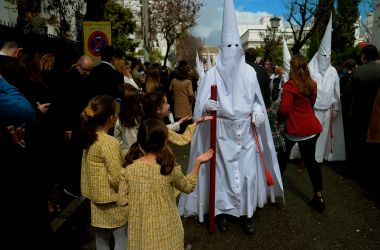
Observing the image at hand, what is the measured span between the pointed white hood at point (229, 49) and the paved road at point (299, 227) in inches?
62.0

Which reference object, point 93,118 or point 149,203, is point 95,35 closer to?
point 93,118

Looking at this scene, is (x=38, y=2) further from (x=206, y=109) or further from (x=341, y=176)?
(x=341, y=176)

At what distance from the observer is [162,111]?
3.61 meters

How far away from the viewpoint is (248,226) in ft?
13.0

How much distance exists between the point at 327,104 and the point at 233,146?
119 inches

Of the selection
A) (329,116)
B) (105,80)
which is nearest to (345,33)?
(329,116)

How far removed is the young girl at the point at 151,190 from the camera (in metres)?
2.39

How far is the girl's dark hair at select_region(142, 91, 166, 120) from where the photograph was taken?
3.50 metres

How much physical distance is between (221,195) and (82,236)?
1.57 meters

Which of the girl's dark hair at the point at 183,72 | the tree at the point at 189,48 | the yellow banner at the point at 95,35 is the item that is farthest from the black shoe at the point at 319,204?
the tree at the point at 189,48

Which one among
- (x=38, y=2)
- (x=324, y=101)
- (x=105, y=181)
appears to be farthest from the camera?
(x=38, y=2)

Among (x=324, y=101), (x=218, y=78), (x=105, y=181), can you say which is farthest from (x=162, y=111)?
(x=324, y=101)

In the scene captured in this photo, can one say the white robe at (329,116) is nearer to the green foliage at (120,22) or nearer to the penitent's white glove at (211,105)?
the penitent's white glove at (211,105)

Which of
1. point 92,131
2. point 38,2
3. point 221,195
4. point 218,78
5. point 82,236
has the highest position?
point 38,2
